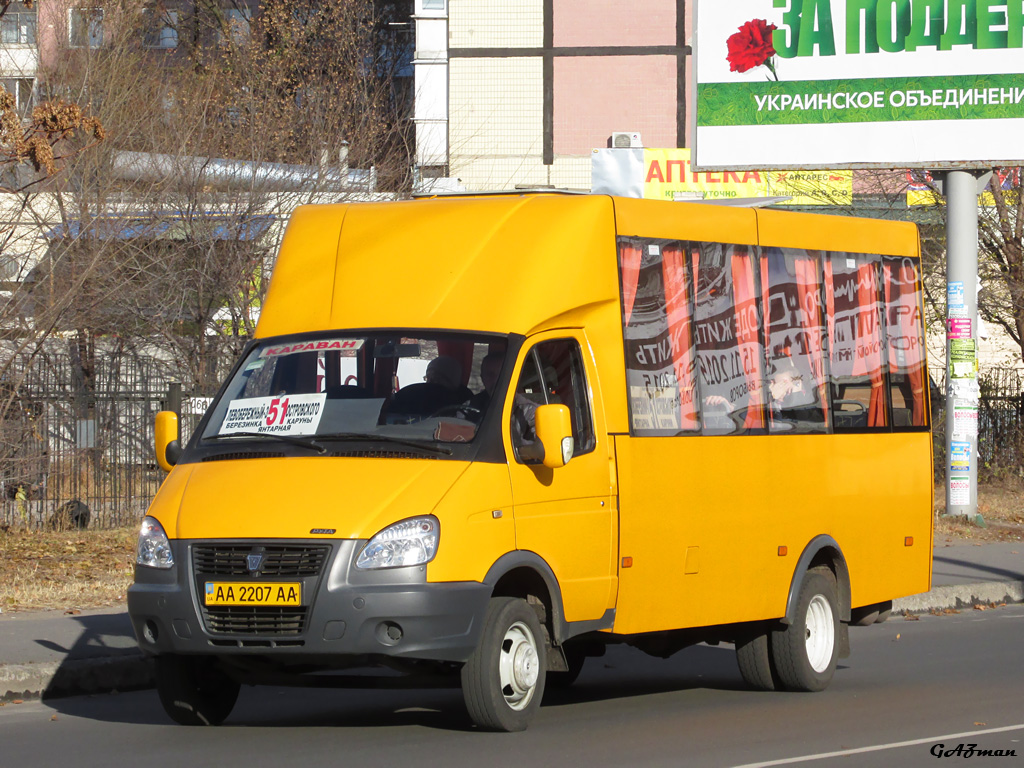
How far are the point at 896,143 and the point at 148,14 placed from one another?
19936 millimetres

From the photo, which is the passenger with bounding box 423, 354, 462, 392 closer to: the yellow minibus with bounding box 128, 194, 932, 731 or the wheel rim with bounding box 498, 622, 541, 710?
the yellow minibus with bounding box 128, 194, 932, 731

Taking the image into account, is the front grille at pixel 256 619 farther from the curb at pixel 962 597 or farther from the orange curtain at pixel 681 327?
the curb at pixel 962 597

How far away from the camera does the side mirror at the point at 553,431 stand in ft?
26.4

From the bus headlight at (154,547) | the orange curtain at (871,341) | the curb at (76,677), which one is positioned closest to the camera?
the bus headlight at (154,547)

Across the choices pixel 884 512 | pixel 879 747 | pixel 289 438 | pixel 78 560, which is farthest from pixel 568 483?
pixel 78 560

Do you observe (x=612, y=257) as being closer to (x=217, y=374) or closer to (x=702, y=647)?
(x=702, y=647)

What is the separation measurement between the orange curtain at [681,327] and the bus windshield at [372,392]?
1.44m

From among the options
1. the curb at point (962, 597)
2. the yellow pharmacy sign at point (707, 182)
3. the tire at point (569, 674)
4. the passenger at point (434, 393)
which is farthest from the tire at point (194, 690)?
the yellow pharmacy sign at point (707, 182)

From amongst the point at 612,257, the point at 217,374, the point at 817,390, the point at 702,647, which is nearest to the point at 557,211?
the point at 612,257

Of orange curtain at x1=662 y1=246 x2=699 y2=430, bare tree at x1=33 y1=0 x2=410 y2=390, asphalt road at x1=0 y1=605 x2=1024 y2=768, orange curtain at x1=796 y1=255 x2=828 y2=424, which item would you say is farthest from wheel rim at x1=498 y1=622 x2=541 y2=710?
bare tree at x1=33 y1=0 x2=410 y2=390

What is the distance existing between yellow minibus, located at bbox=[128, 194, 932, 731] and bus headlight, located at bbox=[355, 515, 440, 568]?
0.4 inches

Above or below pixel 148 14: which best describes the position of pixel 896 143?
below

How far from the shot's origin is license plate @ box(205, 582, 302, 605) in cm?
768

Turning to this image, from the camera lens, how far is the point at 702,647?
1294cm
